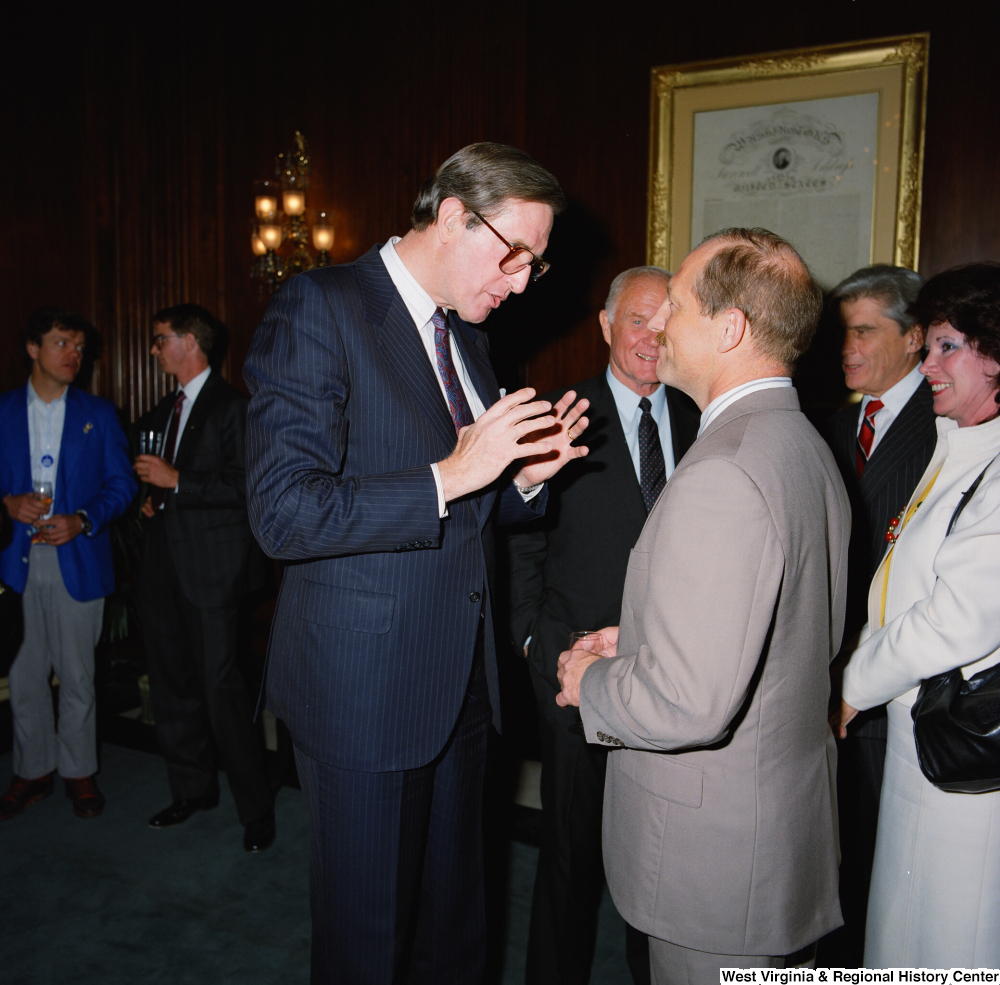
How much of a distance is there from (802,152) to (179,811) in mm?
3671

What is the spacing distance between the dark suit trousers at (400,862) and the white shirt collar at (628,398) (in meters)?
0.94

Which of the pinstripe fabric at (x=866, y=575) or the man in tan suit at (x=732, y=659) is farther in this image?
the pinstripe fabric at (x=866, y=575)

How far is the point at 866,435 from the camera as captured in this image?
8.07 ft

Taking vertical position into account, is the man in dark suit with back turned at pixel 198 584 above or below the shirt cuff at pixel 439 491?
below

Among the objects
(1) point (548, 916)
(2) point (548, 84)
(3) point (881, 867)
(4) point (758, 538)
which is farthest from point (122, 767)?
(2) point (548, 84)

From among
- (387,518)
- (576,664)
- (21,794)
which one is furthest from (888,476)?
(21,794)

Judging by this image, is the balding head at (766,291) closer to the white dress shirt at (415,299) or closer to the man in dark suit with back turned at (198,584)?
the white dress shirt at (415,299)

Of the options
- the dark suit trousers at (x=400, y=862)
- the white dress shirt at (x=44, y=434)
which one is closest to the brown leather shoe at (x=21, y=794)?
the white dress shirt at (x=44, y=434)

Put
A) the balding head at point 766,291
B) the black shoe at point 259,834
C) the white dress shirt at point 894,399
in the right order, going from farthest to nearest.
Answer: the black shoe at point 259,834
the white dress shirt at point 894,399
the balding head at point 766,291

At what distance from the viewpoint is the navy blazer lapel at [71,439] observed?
10.9ft

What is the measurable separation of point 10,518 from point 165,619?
733mm

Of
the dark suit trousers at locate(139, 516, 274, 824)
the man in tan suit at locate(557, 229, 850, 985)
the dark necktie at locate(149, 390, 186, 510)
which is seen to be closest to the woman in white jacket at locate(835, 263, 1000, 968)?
the man in tan suit at locate(557, 229, 850, 985)

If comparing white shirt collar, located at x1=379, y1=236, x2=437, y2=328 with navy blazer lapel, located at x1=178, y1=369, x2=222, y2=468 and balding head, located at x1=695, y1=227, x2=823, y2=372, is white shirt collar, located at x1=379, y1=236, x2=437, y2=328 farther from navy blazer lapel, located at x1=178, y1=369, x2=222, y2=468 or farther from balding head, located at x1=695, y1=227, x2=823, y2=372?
navy blazer lapel, located at x1=178, y1=369, x2=222, y2=468

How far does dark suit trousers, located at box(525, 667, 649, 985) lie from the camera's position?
217 centimetres
